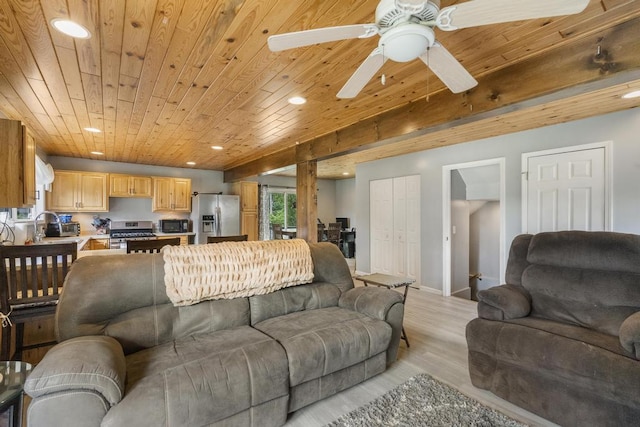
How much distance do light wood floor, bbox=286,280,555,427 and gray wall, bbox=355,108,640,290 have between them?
1.17m

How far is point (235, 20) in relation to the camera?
158 centimetres

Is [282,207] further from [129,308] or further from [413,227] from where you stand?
[129,308]

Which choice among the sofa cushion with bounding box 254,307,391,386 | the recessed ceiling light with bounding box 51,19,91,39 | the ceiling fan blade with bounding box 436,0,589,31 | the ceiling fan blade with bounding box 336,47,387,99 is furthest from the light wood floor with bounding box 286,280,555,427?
the recessed ceiling light with bounding box 51,19,91,39

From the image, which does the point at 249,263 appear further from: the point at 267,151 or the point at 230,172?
the point at 230,172

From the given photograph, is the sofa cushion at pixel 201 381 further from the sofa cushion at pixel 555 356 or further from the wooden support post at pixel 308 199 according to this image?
the wooden support post at pixel 308 199

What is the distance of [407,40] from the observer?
123 centimetres

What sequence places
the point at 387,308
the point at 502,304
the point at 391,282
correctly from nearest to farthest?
the point at 502,304 → the point at 387,308 → the point at 391,282

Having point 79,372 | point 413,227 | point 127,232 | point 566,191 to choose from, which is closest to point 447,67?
point 79,372

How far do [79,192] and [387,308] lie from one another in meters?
5.78

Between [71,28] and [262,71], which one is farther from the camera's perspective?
[262,71]

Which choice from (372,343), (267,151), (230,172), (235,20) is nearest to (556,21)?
(235,20)

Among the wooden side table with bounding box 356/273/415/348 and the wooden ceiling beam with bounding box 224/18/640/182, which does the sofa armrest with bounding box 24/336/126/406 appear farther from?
the wooden ceiling beam with bounding box 224/18/640/182

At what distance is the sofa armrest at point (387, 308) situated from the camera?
7.89 feet

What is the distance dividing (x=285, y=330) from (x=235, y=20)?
1960 mm
